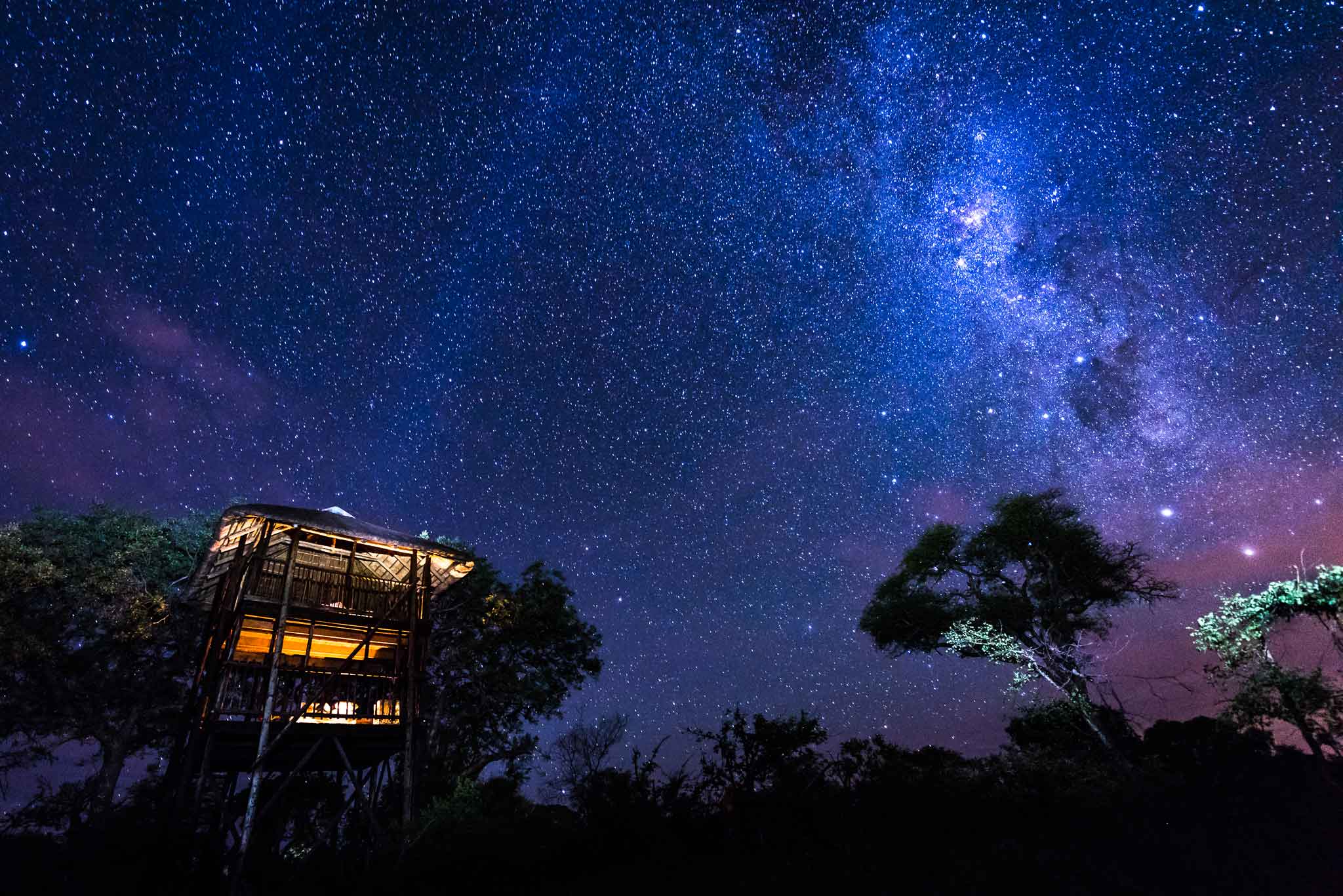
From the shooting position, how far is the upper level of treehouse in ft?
41.4

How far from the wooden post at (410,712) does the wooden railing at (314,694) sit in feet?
1.82

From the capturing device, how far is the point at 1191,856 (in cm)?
1100

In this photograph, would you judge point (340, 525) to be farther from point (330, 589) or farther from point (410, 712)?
point (410, 712)

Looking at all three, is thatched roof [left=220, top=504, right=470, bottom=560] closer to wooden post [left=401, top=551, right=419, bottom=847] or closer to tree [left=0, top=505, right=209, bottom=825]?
wooden post [left=401, top=551, right=419, bottom=847]

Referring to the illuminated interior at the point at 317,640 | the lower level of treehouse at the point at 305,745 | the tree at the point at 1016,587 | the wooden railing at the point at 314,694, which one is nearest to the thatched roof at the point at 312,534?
the illuminated interior at the point at 317,640

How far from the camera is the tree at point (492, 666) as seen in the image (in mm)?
21125

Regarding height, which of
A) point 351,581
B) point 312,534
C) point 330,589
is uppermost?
point 312,534

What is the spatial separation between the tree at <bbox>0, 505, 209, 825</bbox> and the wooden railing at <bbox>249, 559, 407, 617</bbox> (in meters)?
8.75

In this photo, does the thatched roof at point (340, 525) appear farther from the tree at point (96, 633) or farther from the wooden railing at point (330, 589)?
the tree at point (96, 633)

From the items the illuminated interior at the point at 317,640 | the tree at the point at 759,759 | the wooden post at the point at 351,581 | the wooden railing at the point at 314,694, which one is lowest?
the tree at the point at 759,759

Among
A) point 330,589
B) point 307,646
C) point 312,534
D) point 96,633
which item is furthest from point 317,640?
point 96,633

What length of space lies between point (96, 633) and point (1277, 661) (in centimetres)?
3677

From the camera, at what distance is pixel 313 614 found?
46.0 ft

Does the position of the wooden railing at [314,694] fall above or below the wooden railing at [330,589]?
below
